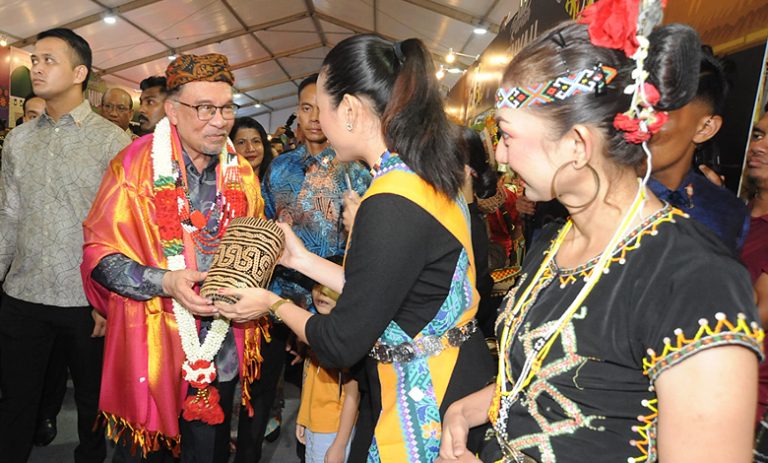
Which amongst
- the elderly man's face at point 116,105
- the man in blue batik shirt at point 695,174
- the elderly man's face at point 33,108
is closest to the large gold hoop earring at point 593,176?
the man in blue batik shirt at point 695,174

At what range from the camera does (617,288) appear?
0.92 metres

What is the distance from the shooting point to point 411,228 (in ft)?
4.08

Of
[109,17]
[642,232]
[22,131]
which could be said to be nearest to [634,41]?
[642,232]

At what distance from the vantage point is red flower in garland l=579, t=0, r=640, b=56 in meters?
0.89

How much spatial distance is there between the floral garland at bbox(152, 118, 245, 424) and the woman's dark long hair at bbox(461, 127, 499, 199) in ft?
5.45

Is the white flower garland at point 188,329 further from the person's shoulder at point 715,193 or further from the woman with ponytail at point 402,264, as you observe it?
the person's shoulder at point 715,193

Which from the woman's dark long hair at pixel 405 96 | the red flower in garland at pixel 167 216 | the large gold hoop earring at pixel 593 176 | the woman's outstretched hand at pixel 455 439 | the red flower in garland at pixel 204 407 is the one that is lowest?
the red flower in garland at pixel 204 407

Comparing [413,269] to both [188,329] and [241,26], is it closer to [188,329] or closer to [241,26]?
[188,329]

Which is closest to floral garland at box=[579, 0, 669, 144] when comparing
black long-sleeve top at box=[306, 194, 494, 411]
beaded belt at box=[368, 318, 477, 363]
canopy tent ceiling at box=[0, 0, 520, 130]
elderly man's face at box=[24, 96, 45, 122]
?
black long-sleeve top at box=[306, 194, 494, 411]

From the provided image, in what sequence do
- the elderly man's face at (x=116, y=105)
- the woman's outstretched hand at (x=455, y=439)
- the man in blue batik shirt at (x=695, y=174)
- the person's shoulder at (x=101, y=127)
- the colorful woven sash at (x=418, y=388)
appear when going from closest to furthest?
the woman's outstretched hand at (x=455, y=439) < the colorful woven sash at (x=418, y=388) < the man in blue batik shirt at (x=695, y=174) < the person's shoulder at (x=101, y=127) < the elderly man's face at (x=116, y=105)

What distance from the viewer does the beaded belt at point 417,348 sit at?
1.38 meters

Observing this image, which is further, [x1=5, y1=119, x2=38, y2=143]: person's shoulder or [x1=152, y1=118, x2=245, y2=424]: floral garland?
[x1=5, y1=119, x2=38, y2=143]: person's shoulder

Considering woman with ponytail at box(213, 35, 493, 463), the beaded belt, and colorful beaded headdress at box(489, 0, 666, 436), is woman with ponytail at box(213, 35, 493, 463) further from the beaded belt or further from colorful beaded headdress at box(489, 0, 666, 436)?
colorful beaded headdress at box(489, 0, 666, 436)

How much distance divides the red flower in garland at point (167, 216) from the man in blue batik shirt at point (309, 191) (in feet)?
2.34
